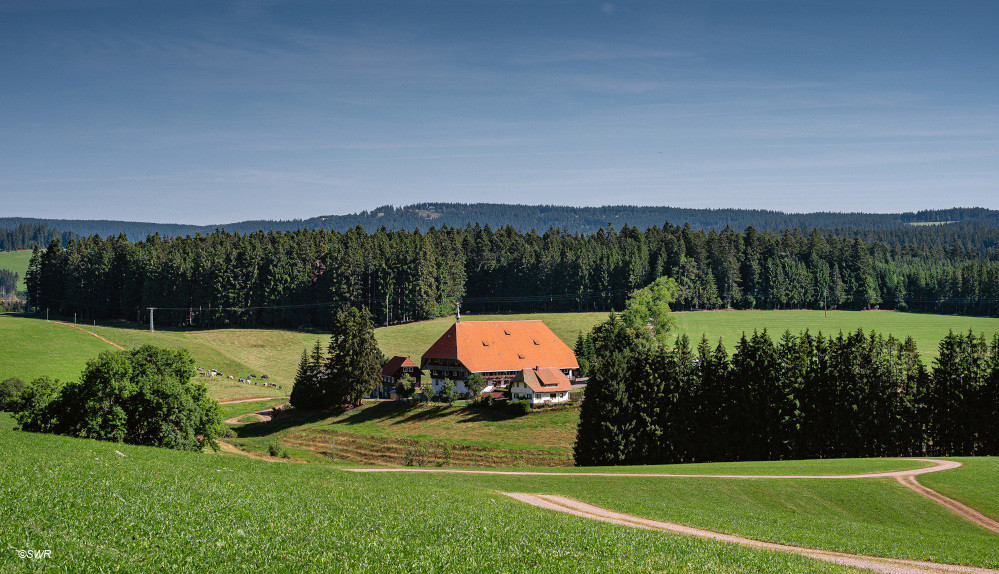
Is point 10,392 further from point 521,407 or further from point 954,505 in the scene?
point 954,505

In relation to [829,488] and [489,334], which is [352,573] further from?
[489,334]

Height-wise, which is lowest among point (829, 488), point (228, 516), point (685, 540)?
point (829, 488)

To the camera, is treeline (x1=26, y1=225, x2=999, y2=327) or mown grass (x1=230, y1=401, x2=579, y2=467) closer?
mown grass (x1=230, y1=401, x2=579, y2=467)

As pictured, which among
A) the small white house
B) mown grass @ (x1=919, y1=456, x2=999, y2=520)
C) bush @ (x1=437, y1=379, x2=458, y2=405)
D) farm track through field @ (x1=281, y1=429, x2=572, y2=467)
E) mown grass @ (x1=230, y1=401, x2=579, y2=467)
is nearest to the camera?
mown grass @ (x1=919, y1=456, x2=999, y2=520)

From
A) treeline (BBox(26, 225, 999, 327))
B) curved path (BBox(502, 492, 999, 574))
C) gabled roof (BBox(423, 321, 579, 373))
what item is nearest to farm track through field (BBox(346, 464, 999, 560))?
curved path (BBox(502, 492, 999, 574))

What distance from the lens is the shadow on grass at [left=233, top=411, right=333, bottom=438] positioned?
74.6 m

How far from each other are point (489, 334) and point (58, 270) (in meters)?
113

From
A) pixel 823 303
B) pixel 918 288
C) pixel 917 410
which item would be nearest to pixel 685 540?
pixel 917 410

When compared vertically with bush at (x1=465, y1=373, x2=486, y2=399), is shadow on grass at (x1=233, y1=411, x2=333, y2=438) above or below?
below

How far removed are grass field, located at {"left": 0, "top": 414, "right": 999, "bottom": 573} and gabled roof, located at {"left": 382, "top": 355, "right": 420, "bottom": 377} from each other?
55.9 metres

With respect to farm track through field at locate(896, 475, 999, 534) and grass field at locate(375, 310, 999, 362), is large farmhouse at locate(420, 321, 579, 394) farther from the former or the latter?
farm track through field at locate(896, 475, 999, 534)

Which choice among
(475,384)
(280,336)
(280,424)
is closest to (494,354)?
(475,384)

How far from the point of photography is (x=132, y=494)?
1933 cm

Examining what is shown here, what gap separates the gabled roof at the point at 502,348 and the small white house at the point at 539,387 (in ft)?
29.5
